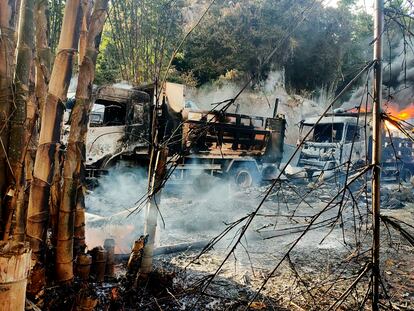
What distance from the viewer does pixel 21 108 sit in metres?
1.80

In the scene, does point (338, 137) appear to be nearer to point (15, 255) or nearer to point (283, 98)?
point (283, 98)

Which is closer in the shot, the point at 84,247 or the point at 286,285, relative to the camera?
the point at 84,247

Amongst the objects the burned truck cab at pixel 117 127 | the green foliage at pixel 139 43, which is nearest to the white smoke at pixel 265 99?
the green foliage at pixel 139 43

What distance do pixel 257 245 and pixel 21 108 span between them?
528 centimetres

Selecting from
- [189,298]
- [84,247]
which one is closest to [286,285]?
[189,298]

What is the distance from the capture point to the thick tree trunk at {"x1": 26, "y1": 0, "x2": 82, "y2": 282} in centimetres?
231

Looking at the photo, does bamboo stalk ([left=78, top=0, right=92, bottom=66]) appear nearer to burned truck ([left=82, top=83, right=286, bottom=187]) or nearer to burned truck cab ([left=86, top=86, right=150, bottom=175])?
burned truck ([left=82, top=83, right=286, bottom=187])

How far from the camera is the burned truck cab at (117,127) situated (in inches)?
353

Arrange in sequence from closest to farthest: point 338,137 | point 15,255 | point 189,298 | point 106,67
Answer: point 15,255
point 189,298
point 338,137
point 106,67

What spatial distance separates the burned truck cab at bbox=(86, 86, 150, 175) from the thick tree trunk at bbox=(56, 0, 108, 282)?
20.1 feet

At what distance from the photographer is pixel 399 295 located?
14.0 ft

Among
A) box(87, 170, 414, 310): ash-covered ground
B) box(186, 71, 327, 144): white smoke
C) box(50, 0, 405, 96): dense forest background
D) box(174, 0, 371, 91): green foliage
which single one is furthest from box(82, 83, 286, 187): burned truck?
box(174, 0, 371, 91): green foliage

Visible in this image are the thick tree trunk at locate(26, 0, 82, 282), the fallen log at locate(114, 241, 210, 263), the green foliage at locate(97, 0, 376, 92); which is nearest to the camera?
the thick tree trunk at locate(26, 0, 82, 282)

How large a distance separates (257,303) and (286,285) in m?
0.75
